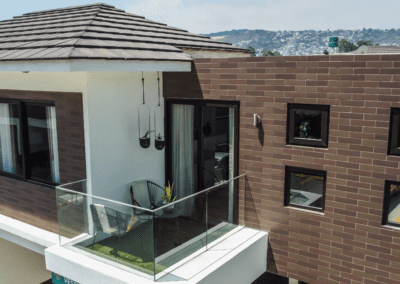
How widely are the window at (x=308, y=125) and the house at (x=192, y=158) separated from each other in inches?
0.8

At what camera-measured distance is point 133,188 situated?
7.03 m

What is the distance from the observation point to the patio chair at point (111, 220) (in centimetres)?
515

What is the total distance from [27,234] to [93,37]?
3957 mm

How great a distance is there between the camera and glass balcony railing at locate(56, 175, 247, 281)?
5.05 meters

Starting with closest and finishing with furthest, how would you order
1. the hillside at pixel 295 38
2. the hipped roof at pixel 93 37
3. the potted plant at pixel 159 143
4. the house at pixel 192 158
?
the house at pixel 192 158, the hipped roof at pixel 93 37, the potted plant at pixel 159 143, the hillside at pixel 295 38

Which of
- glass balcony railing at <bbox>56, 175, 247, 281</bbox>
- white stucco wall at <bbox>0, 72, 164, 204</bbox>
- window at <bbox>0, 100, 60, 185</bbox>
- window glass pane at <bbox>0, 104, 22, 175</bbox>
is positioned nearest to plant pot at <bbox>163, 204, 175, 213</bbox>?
glass balcony railing at <bbox>56, 175, 247, 281</bbox>

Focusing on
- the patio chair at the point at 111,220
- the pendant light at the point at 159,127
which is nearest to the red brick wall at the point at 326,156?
the pendant light at the point at 159,127

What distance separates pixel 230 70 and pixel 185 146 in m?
1.89

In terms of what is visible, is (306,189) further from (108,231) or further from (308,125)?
(108,231)

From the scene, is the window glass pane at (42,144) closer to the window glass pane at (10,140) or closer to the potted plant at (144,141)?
the window glass pane at (10,140)

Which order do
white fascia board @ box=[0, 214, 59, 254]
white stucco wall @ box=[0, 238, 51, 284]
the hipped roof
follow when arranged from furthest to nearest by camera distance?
white stucco wall @ box=[0, 238, 51, 284] → white fascia board @ box=[0, 214, 59, 254] → the hipped roof

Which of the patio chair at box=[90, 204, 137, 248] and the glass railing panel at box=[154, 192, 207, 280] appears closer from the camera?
the glass railing panel at box=[154, 192, 207, 280]

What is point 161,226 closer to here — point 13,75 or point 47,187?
point 47,187

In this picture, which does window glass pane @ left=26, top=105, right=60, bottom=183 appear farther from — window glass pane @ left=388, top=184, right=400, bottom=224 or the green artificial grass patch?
window glass pane @ left=388, top=184, right=400, bottom=224
